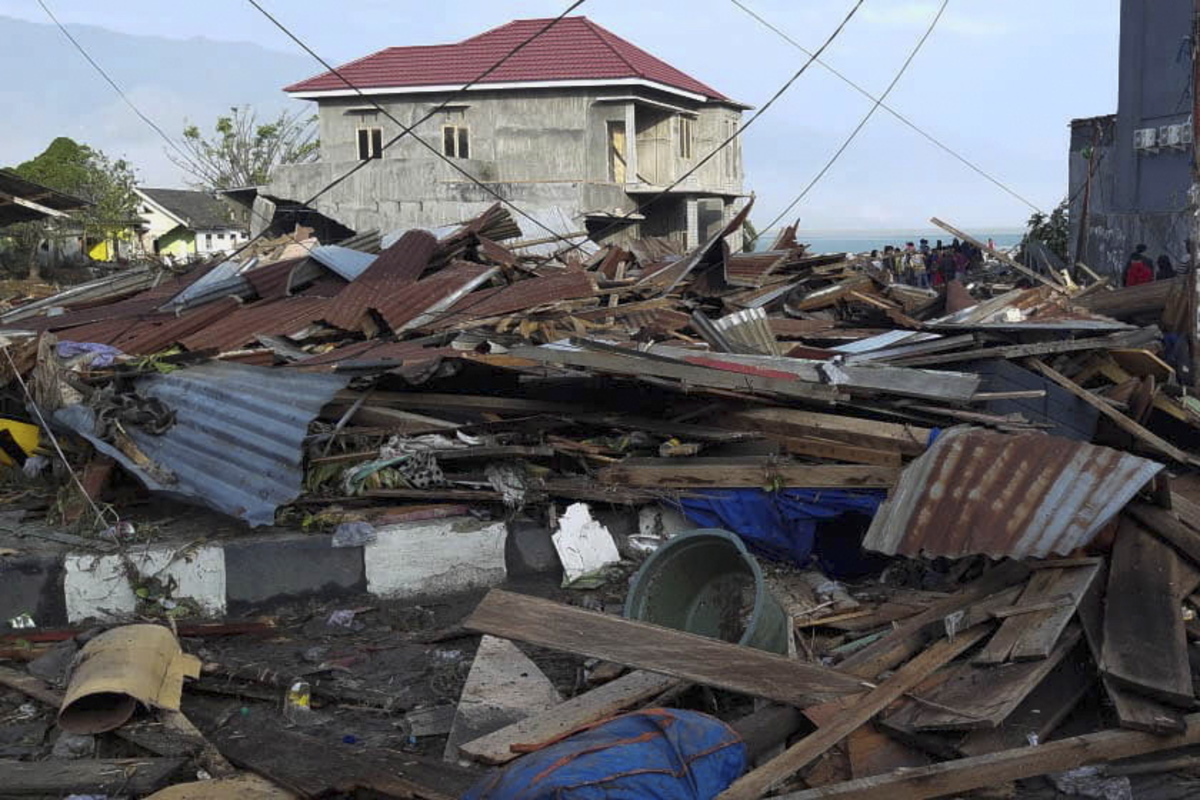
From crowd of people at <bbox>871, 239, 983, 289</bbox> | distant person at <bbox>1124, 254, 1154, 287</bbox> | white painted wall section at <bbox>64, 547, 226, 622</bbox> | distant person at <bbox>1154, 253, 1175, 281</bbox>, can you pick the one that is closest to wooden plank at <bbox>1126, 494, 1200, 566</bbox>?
white painted wall section at <bbox>64, 547, 226, 622</bbox>

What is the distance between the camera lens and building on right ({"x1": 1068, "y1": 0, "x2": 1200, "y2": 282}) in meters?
20.9

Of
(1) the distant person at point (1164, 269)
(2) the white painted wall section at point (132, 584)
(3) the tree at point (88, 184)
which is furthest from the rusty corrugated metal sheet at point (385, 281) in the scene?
(3) the tree at point (88, 184)

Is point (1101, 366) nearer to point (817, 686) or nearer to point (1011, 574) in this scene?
point (1011, 574)

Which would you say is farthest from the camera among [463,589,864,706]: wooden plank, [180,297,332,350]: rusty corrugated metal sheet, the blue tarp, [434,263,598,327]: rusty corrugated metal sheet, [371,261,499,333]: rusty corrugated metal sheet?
[434,263,598,327]: rusty corrugated metal sheet

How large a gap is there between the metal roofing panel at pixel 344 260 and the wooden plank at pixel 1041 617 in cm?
711

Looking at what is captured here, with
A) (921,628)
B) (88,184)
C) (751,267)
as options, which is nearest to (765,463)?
(921,628)

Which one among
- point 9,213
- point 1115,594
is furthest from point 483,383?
point 9,213

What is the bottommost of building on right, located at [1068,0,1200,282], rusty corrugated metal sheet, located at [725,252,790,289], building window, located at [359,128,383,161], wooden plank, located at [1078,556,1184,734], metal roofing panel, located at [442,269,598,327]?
wooden plank, located at [1078,556,1184,734]

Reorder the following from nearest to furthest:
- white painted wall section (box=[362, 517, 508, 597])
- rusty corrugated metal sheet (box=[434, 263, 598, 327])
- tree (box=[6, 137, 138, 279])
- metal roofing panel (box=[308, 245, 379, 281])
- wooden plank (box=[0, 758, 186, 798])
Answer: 1. wooden plank (box=[0, 758, 186, 798])
2. white painted wall section (box=[362, 517, 508, 597])
3. rusty corrugated metal sheet (box=[434, 263, 598, 327])
4. metal roofing panel (box=[308, 245, 379, 281])
5. tree (box=[6, 137, 138, 279])

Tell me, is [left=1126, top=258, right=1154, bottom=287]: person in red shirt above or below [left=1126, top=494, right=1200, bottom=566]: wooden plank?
above

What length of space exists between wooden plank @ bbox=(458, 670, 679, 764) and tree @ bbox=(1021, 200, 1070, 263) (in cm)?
2322

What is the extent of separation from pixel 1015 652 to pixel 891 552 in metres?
0.99

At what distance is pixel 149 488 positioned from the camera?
22.8ft

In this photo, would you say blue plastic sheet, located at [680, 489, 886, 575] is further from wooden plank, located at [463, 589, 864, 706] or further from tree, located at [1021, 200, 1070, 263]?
tree, located at [1021, 200, 1070, 263]
